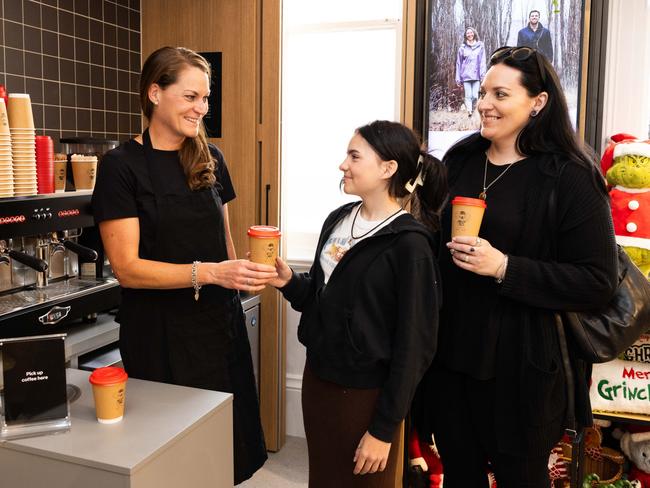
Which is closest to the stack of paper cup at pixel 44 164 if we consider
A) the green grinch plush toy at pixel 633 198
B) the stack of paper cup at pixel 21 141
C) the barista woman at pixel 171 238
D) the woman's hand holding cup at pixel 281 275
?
the stack of paper cup at pixel 21 141

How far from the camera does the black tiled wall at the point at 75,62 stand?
2.51 m

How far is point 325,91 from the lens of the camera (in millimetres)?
3299

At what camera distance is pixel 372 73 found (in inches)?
127

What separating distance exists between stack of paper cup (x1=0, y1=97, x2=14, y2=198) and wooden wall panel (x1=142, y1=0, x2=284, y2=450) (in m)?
1.24

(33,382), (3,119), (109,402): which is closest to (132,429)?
(109,402)

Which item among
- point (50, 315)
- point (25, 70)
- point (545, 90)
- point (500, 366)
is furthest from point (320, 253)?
point (25, 70)

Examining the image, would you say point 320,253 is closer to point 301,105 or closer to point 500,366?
point 500,366

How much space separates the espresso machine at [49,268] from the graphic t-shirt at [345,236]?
96 cm

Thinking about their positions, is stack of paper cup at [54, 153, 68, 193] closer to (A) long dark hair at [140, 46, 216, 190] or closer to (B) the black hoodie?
(A) long dark hair at [140, 46, 216, 190]

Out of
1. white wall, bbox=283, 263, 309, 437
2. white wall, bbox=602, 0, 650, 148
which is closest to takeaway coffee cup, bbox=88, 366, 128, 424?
white wall, bbox=283, 263, 309, 437

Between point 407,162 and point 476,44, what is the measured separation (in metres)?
1.42

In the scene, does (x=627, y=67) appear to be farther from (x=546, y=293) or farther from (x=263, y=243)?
(x=263, y=243)

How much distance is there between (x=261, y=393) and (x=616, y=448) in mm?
1630

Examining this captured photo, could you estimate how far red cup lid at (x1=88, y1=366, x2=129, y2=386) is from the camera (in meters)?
1.29
